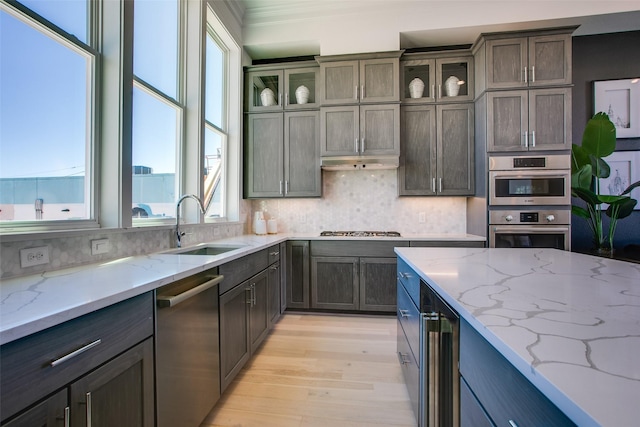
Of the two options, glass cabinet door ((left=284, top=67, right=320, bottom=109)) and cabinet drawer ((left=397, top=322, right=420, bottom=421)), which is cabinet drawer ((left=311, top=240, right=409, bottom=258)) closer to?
cabinet drawer ((left=397, top=322, right=420, bottom=421))

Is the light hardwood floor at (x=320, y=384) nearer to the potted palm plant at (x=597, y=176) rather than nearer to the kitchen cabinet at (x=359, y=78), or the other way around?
the potted palm plant at (x=597, y=176)

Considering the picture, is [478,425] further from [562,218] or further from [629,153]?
[629,153]

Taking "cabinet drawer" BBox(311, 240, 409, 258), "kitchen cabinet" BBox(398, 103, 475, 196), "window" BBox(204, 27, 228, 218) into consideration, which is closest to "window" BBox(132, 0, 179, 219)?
"window" BBox(204, 27, 228, 218)

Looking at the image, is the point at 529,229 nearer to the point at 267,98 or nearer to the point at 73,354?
the point at 267,98

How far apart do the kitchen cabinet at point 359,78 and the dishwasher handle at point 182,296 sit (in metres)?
2.52

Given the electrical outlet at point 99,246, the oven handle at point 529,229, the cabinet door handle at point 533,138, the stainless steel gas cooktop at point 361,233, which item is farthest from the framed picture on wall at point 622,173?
the electrical outlet at point 99,246

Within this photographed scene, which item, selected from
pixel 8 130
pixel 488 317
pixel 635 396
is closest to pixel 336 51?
pixel 8 130

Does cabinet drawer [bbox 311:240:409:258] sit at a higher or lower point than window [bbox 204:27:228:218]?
lower

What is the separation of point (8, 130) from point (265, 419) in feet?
6.40

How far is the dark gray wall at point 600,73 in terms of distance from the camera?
312cm

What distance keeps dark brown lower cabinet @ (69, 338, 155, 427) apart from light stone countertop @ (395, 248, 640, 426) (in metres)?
1.13

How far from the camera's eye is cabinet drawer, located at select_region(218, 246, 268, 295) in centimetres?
169

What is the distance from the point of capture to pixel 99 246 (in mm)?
1518

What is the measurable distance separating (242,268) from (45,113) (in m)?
1.37
